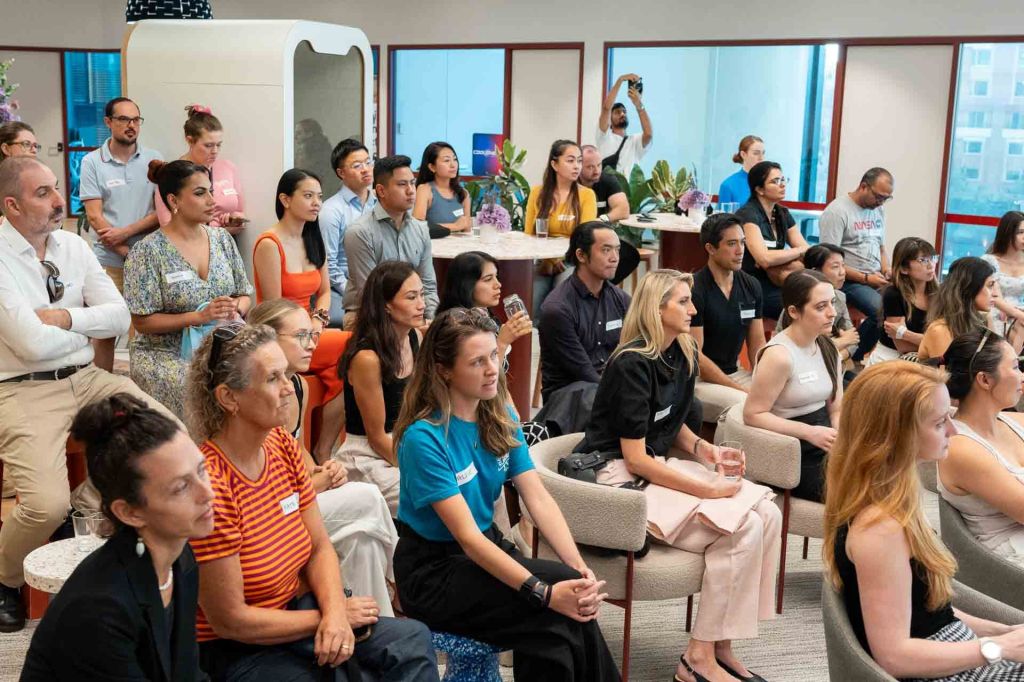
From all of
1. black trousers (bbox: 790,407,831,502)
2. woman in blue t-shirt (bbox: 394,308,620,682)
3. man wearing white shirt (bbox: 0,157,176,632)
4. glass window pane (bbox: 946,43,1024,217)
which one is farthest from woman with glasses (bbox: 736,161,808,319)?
man wearing white shirt (bbox: 0,157,176,632)

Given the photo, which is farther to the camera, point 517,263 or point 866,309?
point 866,309

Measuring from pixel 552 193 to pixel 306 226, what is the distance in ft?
7.19

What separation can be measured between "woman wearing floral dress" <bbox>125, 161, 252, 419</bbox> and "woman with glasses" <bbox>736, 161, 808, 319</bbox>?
346 centimetres

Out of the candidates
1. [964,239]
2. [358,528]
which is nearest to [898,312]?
[964,239]

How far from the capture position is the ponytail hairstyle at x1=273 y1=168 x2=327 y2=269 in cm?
525

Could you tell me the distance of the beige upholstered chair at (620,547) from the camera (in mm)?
3303

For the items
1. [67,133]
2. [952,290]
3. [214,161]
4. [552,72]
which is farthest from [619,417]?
[67,133]

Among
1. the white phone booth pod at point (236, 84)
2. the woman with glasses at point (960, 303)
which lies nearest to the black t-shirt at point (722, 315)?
the woman with glasses at point (960, 303)

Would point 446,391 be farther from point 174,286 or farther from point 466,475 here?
point 174,286

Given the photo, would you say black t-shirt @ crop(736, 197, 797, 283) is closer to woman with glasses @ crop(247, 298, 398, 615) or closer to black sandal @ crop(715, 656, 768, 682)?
black sandal @ crop(715, 656, 768, 682)

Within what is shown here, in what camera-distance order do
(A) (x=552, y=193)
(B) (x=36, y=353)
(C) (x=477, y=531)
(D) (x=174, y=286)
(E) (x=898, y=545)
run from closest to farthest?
1. (E) (x=898, y=545)
2. (C) (x=477, y=531)
3. (B) (x=36, y=353)
4. (D) (x=174, y=286)
5. (A) (x=552, y=193)

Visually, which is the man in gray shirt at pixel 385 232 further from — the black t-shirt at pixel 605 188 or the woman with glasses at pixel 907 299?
the black t-shirt at pixel 605 188

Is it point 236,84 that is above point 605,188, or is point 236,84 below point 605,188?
above

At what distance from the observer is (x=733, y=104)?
10953mm
